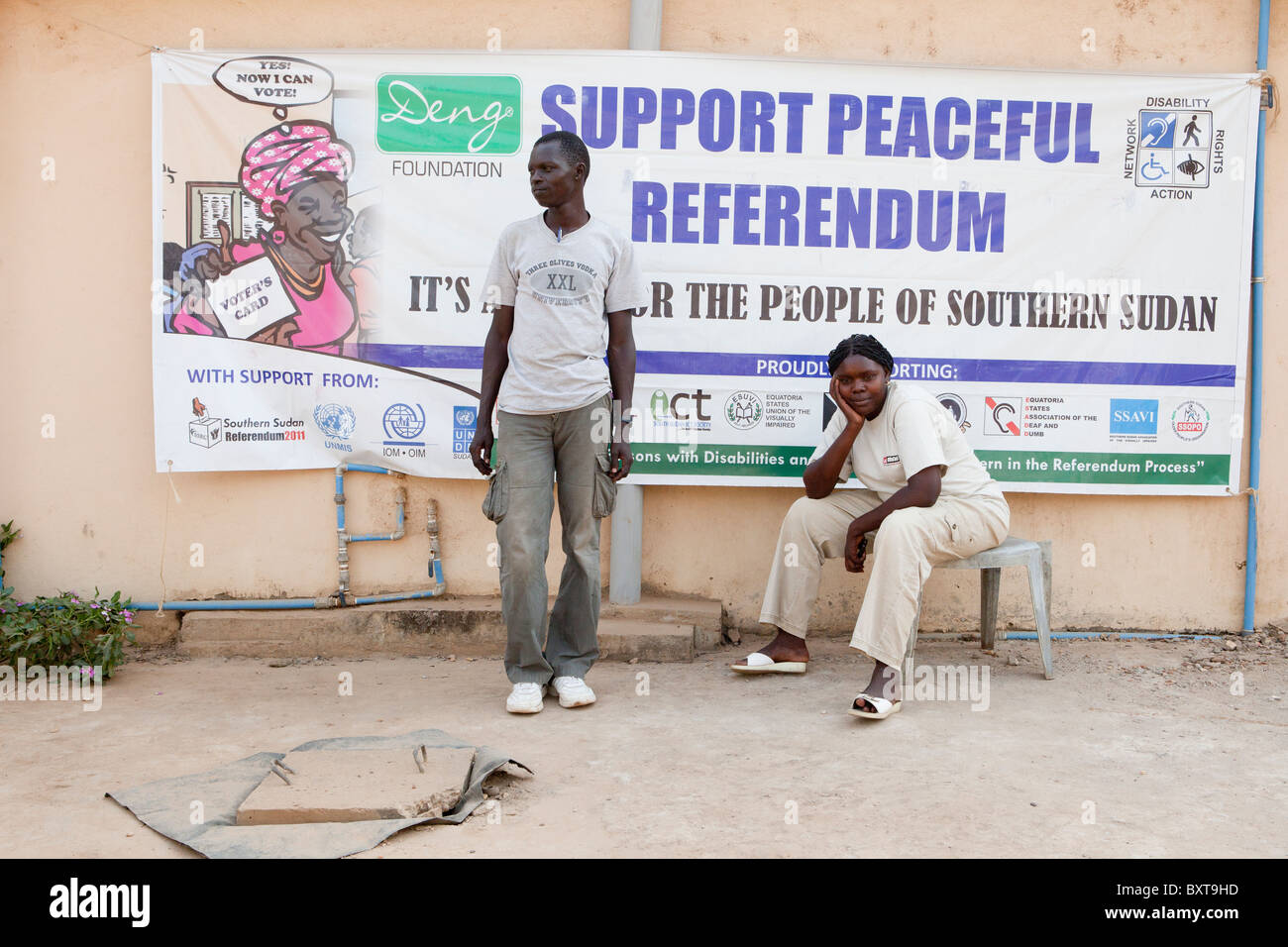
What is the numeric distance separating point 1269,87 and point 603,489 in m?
3.44

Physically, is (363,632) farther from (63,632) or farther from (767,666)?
(767,666)

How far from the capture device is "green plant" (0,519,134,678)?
4.32 meters

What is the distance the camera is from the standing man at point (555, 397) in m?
3.92

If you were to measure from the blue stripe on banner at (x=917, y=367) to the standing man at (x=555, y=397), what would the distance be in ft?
2.40

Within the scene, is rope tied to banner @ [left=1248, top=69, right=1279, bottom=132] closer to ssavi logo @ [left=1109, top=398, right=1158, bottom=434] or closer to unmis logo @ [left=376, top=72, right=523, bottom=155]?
ssavi logo @ [left=1109, top=398, right=1158, bottom=434]

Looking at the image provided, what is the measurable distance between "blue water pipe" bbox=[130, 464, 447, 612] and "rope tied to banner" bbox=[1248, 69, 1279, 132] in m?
4.03

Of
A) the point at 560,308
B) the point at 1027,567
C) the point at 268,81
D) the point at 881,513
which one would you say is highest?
the point at 268,81

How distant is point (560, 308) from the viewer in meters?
3.92

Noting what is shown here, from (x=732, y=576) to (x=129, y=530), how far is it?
2.70m

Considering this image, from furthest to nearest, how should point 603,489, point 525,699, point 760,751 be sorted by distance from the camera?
point 603,489 → point 525,699 → point 760,751

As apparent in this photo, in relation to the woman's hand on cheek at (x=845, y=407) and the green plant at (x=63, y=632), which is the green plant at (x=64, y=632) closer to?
the green plant at (x=63, y=632)

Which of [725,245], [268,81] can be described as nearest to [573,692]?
[725,245]

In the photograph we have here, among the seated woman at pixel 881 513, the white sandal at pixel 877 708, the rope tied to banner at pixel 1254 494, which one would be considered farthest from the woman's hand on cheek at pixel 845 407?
the rope tied to banner at pixel 1254 494
